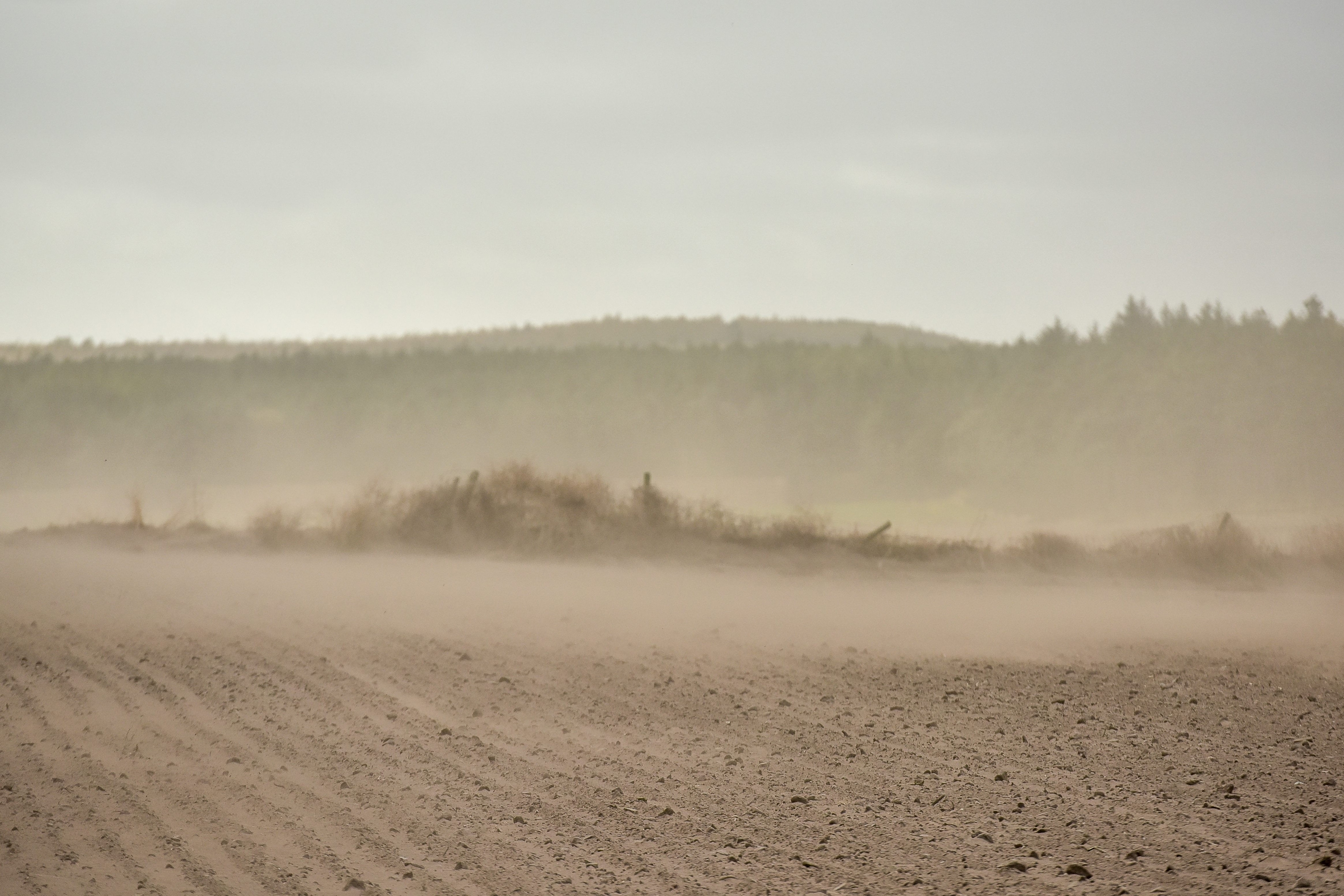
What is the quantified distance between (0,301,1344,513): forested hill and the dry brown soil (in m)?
17.9

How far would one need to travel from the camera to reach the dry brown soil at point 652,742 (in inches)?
209

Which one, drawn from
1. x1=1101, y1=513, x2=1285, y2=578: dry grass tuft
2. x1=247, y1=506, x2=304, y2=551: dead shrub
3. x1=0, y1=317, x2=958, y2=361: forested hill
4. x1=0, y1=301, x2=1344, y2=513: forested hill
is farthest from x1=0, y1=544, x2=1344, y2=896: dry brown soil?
x1=0, y1=317, x2=958, y2=361: forested hill

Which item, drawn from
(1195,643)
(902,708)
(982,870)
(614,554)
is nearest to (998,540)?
(614,554)

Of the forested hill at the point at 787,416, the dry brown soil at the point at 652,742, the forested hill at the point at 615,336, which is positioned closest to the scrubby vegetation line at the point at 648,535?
the dry brown soil at the point at 652,742

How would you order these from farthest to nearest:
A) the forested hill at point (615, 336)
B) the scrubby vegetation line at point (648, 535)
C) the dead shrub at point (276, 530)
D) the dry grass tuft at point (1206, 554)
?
the forested hill at point (615, 336), the dead shrub at point (276, 530), the scrubby vegetation line at point (648, 535), the dry grass tuft at point (1206, 554)

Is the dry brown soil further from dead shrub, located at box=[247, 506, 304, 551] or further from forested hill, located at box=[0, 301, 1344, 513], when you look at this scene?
forested hill, located at box=[0, 301, 1344, 513]

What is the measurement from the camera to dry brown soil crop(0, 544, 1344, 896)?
5305 mm

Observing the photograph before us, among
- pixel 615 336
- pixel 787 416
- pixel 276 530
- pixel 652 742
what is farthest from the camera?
pixel 615 336

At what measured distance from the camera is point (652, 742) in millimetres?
7887

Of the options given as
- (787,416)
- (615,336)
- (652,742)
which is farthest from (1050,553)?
(615,336)

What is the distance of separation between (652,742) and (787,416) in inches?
1313

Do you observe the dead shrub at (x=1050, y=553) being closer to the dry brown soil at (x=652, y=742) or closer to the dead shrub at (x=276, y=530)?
the dry brown soil at (x=652, y=742)

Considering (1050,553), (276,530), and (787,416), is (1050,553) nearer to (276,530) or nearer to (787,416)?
(276,530)

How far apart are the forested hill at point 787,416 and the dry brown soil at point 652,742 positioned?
58.7 feet
